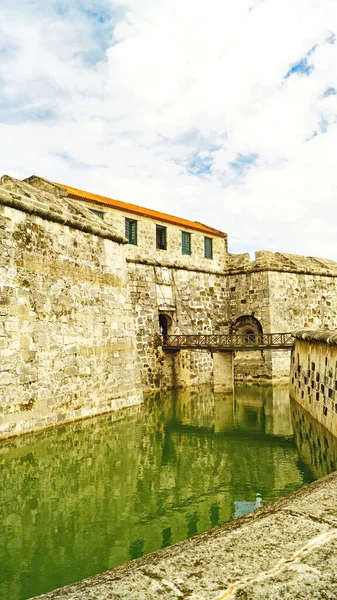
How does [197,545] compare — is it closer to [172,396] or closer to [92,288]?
[92,288]

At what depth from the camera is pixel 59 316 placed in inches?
436

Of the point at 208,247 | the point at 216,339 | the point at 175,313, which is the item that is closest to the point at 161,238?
the point at 208,247

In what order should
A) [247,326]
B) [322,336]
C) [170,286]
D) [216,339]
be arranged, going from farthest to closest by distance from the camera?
[247,326] < [216,339] < [170,286] < [322,336]

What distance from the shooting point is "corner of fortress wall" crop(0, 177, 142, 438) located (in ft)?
31.5

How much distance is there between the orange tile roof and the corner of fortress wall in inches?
112

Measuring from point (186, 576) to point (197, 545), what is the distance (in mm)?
450

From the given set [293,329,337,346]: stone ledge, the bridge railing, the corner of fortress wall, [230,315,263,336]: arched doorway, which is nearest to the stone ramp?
[293,329,337,346]: stone ledge

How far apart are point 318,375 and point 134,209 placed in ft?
34.6

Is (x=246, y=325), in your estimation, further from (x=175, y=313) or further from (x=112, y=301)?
(x=112, y=301)

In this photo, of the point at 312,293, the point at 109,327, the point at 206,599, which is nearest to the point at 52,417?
the point at 109,327

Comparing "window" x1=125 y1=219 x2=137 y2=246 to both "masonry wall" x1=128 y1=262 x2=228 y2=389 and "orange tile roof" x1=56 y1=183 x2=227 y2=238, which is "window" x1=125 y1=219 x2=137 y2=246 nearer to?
"orange tile roof" x1=56 y1=183 x2=227 y2=238

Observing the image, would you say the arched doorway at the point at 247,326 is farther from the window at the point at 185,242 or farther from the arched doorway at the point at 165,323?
the window at the point at 185,242

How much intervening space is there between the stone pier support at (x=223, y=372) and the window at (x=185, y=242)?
537 centimetres

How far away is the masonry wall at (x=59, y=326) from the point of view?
9.56m
